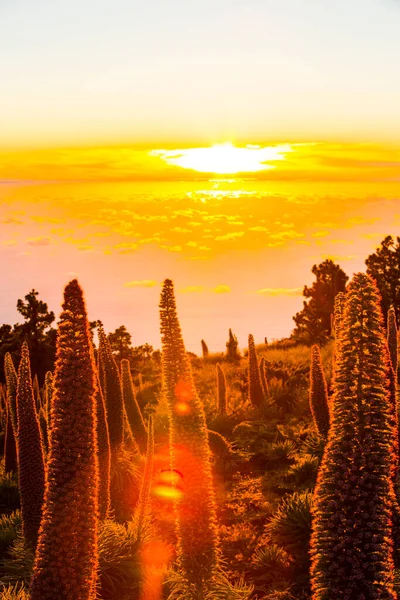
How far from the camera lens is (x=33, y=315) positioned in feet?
135

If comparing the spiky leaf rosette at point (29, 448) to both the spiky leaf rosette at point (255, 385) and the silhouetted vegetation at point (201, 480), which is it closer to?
the silhouetted vegetation at point (201, 480)

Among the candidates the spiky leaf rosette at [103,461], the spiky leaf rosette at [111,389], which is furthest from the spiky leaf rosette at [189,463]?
the spiky leaf rosette at [111,389]

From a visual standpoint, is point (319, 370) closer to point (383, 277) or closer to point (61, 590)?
point (61, 590)

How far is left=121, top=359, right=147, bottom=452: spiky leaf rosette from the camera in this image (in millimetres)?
17125

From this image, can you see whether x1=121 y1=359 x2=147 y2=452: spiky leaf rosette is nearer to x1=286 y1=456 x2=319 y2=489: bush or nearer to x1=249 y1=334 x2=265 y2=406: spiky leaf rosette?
x1=286 y1=456 x2=319 y2=489: bush

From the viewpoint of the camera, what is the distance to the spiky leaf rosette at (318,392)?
1327cm

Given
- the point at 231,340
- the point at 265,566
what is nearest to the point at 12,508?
the point at 265,566

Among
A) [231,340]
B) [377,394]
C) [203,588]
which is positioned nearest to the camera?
[377,394]

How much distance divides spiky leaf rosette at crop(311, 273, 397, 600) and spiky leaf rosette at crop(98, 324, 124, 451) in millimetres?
9805

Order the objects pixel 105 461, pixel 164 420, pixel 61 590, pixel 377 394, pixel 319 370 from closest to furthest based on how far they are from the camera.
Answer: pixel 377 394
pixel 61 590
pixel 105 461
pixel 319 370
pixel 164 420

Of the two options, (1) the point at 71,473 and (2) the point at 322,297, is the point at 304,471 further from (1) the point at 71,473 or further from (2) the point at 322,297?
(2) the point at 322,297

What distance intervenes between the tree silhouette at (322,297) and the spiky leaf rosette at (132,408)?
78.0ft

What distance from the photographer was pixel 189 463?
7.20m

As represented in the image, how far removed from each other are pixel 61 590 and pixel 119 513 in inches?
373
